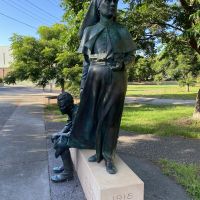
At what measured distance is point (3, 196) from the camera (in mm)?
3988

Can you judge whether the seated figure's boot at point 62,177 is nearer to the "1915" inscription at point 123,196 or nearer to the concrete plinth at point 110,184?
the concrete plinth at point 110,184

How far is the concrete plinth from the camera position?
324 cm

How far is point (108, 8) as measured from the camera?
359cm

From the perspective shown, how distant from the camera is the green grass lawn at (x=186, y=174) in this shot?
4341 mm

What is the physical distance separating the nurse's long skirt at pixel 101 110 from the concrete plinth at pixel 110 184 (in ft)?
0.67

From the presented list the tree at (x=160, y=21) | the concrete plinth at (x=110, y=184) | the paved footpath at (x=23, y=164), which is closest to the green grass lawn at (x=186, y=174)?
the concrete plinth at (x=110, y=184)

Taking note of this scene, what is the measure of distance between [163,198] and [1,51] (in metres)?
64.5

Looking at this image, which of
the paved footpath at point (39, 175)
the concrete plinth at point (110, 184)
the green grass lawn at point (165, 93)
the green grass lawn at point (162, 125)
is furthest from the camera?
the green grass lawn at point (165, 93)

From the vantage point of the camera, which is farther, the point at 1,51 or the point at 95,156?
the point at 1,51

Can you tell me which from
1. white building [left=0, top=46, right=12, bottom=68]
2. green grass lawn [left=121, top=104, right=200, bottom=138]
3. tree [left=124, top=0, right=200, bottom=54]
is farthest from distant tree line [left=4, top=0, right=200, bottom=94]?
white building [left=0, top=46, right=12, bottom=68]

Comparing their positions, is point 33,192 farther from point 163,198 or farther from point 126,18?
point 126,18

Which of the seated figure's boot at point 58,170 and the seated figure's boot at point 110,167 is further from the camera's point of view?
the seated figure's boot at point 58,170

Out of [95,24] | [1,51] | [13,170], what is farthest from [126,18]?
[1,51]

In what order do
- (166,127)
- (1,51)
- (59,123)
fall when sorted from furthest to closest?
(1,51)
(59,123)
(166,127)
